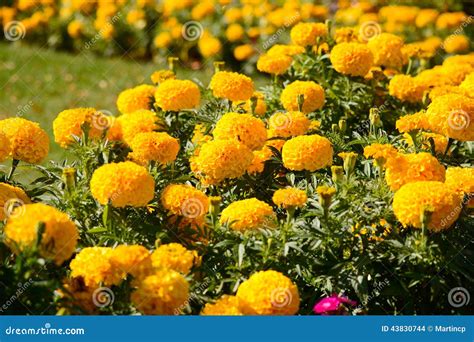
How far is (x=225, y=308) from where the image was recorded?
7.80ft

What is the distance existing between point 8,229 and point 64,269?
0.40 m

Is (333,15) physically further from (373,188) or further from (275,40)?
(373,188)

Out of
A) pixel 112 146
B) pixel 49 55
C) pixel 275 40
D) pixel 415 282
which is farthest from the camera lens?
pixel 49 55

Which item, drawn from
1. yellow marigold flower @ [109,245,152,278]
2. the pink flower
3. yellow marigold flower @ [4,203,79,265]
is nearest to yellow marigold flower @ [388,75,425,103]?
the pink flower

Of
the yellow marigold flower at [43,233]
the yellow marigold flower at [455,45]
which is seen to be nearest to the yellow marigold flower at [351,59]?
the yellow marigold flower at [43,233]

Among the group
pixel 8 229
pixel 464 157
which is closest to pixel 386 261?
pixel 464 157

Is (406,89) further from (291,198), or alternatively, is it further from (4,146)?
(4,146)

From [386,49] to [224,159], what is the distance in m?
1.50

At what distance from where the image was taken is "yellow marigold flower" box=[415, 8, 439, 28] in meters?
7.30

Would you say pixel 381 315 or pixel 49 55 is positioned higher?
pixel 49 55

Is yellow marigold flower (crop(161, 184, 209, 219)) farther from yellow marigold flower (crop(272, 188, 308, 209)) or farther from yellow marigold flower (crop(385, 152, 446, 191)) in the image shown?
yellow marigold flower (crop(385, 152, 446, 191))

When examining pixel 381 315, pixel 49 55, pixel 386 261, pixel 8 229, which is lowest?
pixel 381 315

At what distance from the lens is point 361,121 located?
3994mm

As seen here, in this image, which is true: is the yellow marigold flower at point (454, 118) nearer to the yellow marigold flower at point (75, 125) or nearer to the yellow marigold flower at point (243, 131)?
the yellow marigold flower at point (243, 131)
